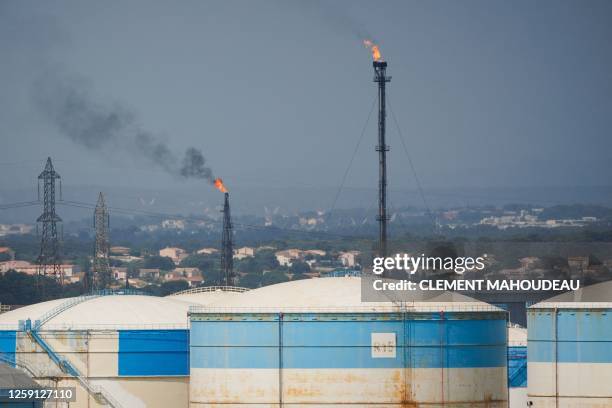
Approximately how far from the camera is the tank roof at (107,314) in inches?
2400

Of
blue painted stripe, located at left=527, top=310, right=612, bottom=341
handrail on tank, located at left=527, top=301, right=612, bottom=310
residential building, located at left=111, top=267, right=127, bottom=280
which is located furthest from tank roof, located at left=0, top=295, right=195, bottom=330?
residential building, located at left=111, top=267, right=127, bottom=280

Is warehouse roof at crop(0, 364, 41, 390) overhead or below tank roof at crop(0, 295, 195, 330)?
→ below

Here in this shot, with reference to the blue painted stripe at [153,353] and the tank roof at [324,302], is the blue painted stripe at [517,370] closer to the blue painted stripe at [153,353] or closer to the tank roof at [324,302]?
the tank roof at [324,302]

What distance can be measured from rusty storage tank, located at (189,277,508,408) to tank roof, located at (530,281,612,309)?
299cm

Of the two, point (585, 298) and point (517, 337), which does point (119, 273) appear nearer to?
point (517, 337)

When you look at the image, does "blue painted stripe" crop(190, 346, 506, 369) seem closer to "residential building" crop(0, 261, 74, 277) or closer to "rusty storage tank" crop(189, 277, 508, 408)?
"rusty storage tank" crop(189, 277, 508, 408)

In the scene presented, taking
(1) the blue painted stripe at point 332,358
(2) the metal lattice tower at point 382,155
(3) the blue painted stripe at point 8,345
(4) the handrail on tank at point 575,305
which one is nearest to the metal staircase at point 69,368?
(3) the blue painted stripe at point 8,345

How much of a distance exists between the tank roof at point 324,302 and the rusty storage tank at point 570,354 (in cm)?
201

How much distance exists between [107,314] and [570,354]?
54.8ft

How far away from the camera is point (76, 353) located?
5975 centimetres

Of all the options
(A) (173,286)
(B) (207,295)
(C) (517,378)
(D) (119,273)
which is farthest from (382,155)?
(D) (119,273)

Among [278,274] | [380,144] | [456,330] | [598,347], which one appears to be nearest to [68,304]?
[456,330]

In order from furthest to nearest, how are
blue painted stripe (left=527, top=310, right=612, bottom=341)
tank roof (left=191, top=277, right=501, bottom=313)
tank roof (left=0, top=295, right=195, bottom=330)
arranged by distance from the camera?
tank roof (left=0, top=295, right=195, bottom=330)
blue painted stripe (left=527, top=310, right=612, bottom=341)
tank roof (left=191, top=277, right=501, bottom=313)

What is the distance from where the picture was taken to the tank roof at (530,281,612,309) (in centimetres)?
5744
